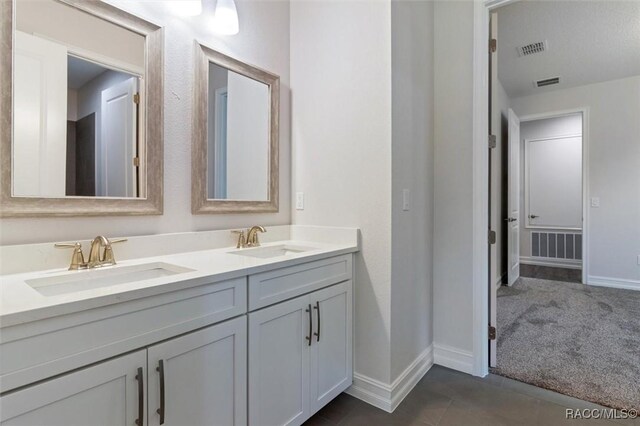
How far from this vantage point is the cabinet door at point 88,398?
757 mm

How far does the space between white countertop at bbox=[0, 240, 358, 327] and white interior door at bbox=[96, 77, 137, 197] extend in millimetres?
340

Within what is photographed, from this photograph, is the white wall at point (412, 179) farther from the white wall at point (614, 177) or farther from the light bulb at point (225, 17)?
the white wall at point (614, 177)

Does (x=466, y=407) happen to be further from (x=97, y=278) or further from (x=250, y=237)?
(x=97, y=278)

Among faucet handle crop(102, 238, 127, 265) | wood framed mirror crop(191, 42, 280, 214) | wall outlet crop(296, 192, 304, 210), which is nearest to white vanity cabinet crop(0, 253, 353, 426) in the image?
faucet handle crop(102, 238, 127, 265)

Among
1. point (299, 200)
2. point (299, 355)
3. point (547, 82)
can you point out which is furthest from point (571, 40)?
point (299, 355)

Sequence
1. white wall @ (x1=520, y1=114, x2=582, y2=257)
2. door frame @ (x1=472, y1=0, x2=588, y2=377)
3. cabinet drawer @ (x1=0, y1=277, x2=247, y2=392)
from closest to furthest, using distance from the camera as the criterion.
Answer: cabinet drawer @ (x1=0, y1=277, x2=247, y2=392)
door frame @ (x1=472, y1=0, x2=588, y2=377)
white wall @ (x1=520, y1=114, x2=582, y2=257)

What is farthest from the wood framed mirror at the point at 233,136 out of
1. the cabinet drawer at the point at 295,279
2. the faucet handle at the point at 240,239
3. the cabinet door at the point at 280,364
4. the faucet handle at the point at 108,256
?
the cabinet door at the point at 280,364

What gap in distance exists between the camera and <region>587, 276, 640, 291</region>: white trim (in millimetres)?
3965

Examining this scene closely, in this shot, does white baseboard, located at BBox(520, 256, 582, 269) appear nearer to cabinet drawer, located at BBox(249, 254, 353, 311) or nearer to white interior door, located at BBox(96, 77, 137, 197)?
cabinet drawer, located at BBox(249, 254, 353, 311)

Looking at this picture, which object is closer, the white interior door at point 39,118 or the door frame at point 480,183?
the white interior door at point 39,118

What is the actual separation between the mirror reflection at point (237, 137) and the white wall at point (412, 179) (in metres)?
0.84

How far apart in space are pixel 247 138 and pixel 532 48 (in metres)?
3.30

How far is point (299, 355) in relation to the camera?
1.47 meters

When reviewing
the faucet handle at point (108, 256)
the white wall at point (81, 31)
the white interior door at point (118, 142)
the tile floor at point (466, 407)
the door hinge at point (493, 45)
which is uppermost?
the door hinge at point (493, 45)
